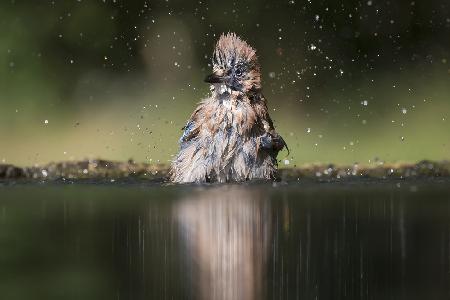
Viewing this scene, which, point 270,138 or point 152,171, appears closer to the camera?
point 270,138

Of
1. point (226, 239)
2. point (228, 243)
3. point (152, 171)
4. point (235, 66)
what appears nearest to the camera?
point (228, 243)

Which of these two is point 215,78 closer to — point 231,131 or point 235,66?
point 235,66

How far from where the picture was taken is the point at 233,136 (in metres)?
10.1

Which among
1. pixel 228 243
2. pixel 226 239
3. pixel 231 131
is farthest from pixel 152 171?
pixel 228 243

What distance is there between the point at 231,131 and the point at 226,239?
132 inches

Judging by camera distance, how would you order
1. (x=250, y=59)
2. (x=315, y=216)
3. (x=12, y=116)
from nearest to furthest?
(x=315, y=216) < (x=250, y=59) < (x=12, y=116)

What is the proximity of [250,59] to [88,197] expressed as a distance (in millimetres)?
1973

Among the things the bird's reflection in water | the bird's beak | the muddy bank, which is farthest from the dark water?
the muddy bank

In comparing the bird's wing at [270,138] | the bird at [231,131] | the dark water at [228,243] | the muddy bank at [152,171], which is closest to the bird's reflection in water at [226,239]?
the dark water at [228,243]

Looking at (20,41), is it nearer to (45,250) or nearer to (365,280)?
(45,250)

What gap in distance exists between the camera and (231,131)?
33.1 ft

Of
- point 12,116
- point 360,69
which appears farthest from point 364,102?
point 12,116

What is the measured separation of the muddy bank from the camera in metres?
11.1

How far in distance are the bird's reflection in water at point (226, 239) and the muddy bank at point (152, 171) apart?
1739 millimetres
